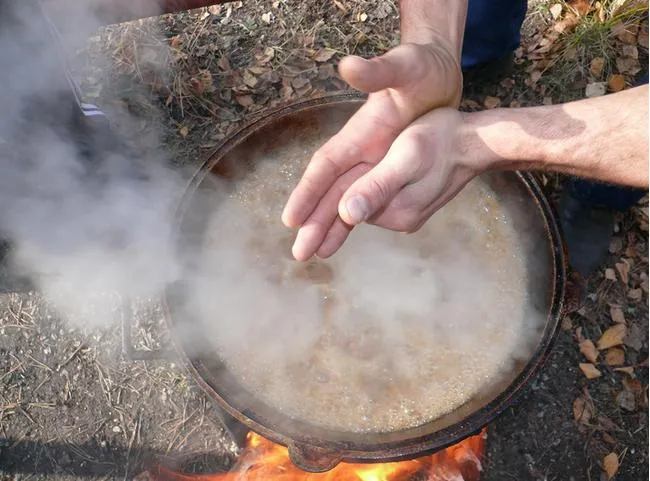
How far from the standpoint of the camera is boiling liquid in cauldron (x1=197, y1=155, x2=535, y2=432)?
1732 millimetres

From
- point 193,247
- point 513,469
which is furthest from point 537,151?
point 513,469

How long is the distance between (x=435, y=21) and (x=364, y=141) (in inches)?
23.4

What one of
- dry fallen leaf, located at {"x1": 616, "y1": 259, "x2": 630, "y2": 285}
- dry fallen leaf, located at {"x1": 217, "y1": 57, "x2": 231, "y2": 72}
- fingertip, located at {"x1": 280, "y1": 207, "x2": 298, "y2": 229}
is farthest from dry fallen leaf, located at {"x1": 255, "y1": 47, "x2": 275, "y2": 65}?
dry fallen leaf, located at {"x1": 616, "y1": 259, "x2": 630, "y2": 285}

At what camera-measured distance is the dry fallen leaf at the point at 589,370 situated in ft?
8.05

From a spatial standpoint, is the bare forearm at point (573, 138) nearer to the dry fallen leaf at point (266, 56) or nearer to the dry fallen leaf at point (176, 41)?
the dry fallen leaf at point (266, 56)

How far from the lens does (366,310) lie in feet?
6.09

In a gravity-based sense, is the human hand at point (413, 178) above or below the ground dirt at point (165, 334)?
above

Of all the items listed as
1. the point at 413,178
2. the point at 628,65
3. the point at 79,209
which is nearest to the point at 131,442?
the point at 79,209

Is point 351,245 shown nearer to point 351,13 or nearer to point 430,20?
point 430,20

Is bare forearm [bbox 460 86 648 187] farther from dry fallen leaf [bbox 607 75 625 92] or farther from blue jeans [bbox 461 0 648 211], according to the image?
dry fallen leaf [bbox 607 75 625 92]

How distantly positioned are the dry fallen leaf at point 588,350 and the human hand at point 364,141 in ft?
4.49

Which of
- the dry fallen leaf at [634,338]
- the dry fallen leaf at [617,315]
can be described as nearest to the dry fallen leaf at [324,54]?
the dry fallen leaf at [617,315]

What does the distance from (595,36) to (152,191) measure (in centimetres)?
257

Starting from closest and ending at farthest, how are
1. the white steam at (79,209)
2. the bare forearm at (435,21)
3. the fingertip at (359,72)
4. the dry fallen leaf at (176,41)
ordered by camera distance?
the fingertip at (359,72), the bare forearm at (435,21), the white steam at (79,209), the dry fallen leaf at (176,41)
